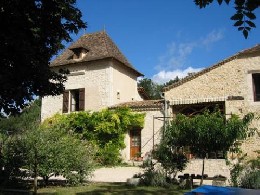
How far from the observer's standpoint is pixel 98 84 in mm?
23391

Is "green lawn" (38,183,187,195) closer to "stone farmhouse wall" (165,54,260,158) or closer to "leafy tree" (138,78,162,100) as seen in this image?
"stone farmhouse wall" (165,54,260,158)

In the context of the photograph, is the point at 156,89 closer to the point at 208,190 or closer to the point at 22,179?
the point at 22,179

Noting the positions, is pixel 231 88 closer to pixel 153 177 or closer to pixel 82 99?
pixel 153 177

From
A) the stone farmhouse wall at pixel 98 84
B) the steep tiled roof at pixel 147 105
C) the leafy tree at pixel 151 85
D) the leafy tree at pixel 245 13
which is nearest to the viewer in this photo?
the leafy tree at pixel 245 13

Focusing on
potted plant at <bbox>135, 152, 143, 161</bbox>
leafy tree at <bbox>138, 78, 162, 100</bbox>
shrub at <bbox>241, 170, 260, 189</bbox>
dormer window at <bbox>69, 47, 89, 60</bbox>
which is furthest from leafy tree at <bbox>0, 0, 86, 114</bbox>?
leafy tree at <bbox>138, 78, 162, 100</bbox>

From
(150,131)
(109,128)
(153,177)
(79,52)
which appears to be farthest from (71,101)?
(153,177)

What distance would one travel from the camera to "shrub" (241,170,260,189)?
1115 cm

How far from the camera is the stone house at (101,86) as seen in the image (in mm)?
21625

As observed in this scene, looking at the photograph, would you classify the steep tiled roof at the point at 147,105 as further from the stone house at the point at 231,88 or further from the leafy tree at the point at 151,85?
the leafy tree at the point at 151,85

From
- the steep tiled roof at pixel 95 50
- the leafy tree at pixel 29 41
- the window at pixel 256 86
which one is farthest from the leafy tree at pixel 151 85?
the leafy tree at pixel 29 41

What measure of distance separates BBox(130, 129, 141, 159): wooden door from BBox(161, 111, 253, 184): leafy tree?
9378mm

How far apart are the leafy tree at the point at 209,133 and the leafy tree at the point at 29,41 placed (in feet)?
16.9

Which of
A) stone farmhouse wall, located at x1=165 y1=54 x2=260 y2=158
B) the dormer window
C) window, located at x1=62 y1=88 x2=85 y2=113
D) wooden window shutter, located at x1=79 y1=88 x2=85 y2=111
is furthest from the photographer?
window, located at x1=62 y1=88 x2=85 y2=113

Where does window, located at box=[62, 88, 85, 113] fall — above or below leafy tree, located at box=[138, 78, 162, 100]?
below
